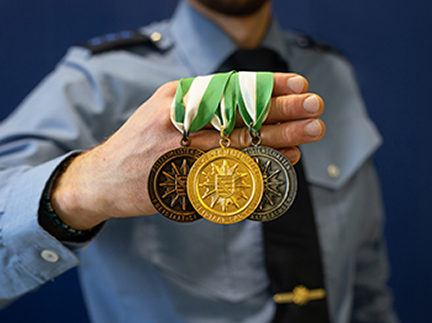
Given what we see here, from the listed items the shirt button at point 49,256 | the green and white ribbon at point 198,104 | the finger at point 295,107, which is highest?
the green and white ribbon at point 198,104

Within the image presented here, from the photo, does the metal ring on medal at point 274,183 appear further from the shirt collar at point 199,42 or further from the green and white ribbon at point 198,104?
the shirt collar at point 199,42

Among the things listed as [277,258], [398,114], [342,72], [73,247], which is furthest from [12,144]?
[398,114]

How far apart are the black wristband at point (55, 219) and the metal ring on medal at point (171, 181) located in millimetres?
185

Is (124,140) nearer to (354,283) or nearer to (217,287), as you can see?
(217,287)

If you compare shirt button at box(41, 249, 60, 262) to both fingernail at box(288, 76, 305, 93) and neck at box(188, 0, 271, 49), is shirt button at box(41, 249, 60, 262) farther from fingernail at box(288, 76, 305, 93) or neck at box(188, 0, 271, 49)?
neck at box(188, 0, 271, 49)

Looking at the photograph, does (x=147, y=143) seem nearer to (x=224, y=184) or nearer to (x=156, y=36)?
(x=224, y=184)

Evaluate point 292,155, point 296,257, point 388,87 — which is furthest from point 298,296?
point 388,87

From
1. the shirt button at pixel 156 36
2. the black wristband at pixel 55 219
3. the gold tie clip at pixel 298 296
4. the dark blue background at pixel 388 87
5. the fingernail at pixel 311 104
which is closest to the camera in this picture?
the fingernail at pixel 311 104

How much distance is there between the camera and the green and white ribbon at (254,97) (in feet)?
1.57

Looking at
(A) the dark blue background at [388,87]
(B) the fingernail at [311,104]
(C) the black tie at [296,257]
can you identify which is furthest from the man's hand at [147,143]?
(A) the dark blue background at [388,87]

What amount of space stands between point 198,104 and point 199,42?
466mm

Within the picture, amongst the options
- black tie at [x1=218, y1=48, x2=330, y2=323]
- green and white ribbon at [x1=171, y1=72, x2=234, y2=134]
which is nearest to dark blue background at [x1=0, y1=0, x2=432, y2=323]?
black tie at [x1=218, y1=48, x2=330, y2=323]

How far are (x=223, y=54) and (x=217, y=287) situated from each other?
20.6 inches

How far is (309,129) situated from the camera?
1.60 feet
